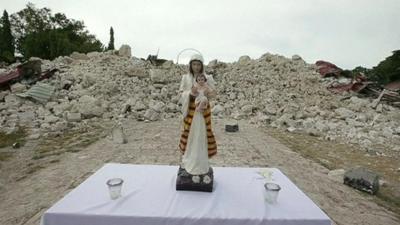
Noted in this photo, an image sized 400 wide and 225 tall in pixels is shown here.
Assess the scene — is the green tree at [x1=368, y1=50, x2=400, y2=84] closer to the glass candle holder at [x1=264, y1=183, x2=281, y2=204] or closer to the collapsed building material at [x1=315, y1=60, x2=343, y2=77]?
the collapsed building material at [x1=315, y1=60, x2=343, y2=77]

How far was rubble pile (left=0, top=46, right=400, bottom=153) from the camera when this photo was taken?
992 centimetres

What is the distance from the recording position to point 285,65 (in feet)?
57.5

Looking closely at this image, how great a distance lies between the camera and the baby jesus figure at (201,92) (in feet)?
11.1

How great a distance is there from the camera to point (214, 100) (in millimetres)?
13555

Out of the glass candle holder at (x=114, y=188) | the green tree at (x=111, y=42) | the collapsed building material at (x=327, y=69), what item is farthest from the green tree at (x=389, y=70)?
the green tree at (x=111, y=42)

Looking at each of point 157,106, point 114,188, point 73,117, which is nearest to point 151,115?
point 157,106

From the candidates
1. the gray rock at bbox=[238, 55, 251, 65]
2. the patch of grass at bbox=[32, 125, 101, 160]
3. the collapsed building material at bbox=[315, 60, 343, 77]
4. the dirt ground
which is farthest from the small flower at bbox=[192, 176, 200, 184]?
the gray rock at bbox=[238, 55, 251, 65]

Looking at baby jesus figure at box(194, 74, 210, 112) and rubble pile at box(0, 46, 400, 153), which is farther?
rubble pile at box(0, 46, 400, 153)

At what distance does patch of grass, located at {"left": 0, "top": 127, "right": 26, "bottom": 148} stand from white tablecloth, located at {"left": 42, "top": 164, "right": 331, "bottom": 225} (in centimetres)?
535

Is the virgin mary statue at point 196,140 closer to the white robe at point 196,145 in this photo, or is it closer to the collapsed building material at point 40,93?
the white robe at point 196,145

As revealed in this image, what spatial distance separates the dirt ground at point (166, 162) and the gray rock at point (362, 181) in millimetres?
146

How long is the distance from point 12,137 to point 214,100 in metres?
7.48

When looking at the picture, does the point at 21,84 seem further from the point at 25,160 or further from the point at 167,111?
the point at 25,160

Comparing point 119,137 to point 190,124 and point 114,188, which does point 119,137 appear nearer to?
point 190,124
